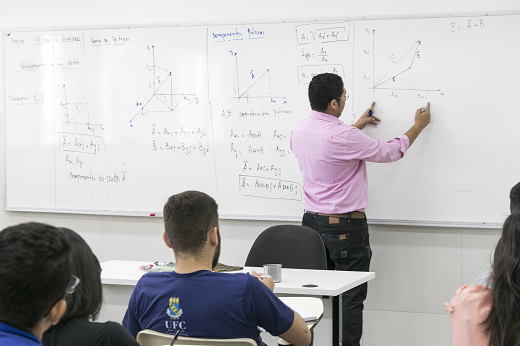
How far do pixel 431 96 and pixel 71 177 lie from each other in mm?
2556

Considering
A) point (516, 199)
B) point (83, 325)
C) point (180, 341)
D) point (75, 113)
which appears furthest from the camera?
point (75, 113)

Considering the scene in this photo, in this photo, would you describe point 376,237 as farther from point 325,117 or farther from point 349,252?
point 325,117

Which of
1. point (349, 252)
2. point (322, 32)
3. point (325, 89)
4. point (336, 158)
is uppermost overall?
point (322, 32)

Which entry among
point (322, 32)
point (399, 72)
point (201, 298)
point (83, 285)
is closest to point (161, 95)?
point (322, 32)

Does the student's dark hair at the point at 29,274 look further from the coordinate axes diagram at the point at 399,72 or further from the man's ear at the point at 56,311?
the coordinate axes diagram at the point at 399,72

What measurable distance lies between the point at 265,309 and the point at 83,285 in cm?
52

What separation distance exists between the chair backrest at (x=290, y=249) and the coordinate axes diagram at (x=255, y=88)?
3.17 ft

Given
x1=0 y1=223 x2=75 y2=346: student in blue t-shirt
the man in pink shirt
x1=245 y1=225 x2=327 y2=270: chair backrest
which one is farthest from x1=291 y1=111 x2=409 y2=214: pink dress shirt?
x1=0 y1=223 x2=75 y2=346: student in blue t-shirt

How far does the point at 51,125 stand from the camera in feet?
12.2

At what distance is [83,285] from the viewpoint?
1283 millimetres

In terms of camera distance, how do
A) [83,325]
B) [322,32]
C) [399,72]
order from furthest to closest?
[322,32] < [399,72] < [83,325]

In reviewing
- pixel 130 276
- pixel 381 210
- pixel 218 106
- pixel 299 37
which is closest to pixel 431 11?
pixel 299 37

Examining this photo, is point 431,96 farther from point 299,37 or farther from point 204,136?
point 204,136

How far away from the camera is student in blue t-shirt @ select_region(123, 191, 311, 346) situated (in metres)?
1.47
